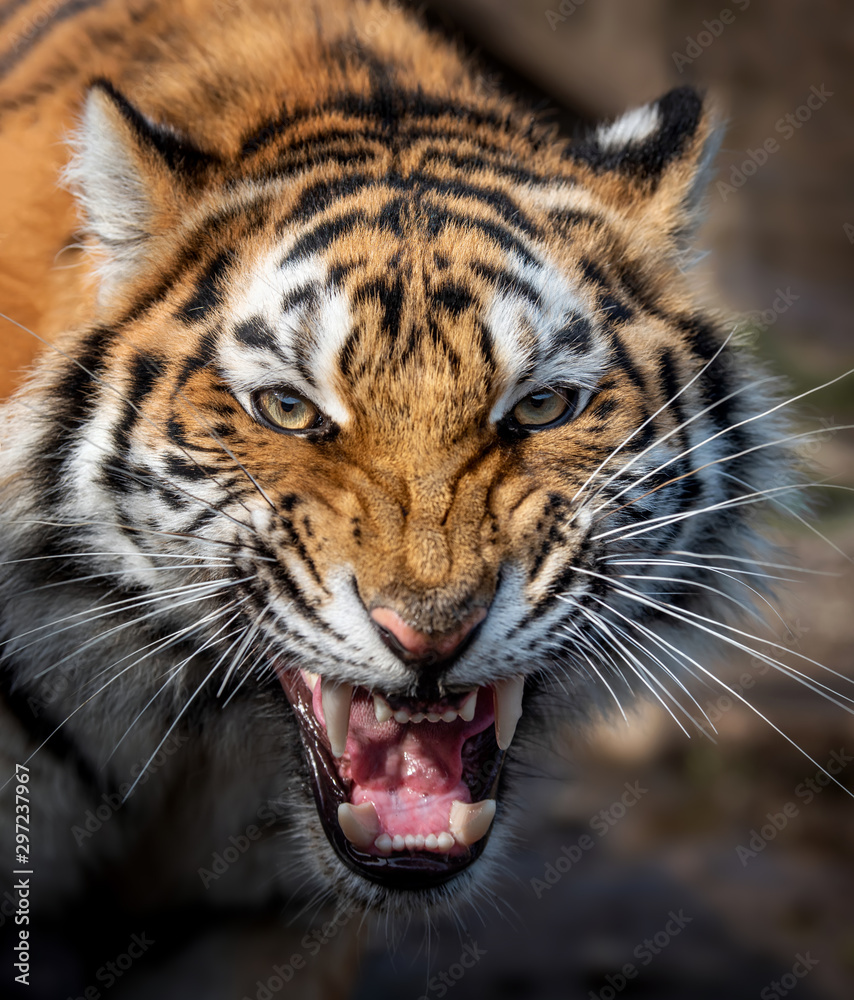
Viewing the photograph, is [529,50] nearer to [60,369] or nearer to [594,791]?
[594,791]

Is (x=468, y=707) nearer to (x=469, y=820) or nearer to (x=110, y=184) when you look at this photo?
(x=469, y=820)

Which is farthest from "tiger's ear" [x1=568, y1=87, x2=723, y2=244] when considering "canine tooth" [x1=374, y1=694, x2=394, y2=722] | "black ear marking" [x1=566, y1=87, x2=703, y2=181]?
"canine tooth" [x1=374, y1=694, x2=394, y2=722]

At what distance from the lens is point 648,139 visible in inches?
74.8

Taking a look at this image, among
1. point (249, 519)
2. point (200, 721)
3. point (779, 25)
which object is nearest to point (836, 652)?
point (200, 721)

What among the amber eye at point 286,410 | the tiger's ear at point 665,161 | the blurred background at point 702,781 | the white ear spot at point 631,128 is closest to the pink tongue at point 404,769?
the amber eye at point 286,410

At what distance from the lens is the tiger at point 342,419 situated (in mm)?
1463

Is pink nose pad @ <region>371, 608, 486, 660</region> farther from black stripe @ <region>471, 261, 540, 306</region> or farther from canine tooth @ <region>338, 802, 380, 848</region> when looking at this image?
black stripe @ <region>471, 261, 540, 306</region>

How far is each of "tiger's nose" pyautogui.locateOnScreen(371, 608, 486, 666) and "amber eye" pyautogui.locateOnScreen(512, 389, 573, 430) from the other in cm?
36

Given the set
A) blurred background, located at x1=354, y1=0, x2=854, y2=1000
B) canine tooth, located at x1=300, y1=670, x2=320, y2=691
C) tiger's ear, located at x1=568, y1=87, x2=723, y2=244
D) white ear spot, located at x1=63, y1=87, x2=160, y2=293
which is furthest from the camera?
blurred background, located at x1=354, y1=0, x2=854, y2=1000

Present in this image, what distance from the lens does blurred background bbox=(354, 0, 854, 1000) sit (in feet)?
9.36

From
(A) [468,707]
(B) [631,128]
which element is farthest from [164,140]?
(A) [468,707]

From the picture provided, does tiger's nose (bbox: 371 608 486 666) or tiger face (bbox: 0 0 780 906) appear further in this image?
tiger face (bbox: 0 0 780 906)

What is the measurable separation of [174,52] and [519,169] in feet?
2.42

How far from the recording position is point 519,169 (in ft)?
5.99
